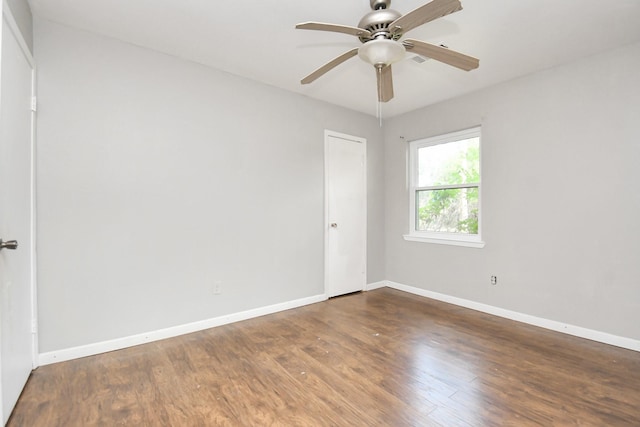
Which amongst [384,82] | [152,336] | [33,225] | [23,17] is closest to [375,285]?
[152,336]

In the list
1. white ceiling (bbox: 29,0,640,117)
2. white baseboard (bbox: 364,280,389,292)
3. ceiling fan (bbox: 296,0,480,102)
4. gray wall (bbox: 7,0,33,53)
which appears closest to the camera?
ceiling fan (bbox: 296,0,480,102)

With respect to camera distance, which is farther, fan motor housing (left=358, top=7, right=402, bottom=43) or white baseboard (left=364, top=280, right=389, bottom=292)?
white baseboard (left=364, top=280, right=389, bottom=292)

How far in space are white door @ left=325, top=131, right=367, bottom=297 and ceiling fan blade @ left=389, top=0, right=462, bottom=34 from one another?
2252mm

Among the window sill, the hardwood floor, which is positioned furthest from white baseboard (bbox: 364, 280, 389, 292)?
the hardwood floor

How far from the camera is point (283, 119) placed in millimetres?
3408

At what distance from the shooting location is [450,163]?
12.5 feet

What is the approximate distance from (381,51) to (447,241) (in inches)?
108

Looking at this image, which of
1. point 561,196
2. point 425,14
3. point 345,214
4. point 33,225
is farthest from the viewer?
point 345,214

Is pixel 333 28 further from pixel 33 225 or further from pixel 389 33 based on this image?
pixel 33 225

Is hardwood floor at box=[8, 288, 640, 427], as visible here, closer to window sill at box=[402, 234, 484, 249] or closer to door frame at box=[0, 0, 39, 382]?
door frame at box=[0, 0, 39, 382]

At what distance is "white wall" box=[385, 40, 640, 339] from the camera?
249cm

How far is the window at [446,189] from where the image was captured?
3562 millimetres

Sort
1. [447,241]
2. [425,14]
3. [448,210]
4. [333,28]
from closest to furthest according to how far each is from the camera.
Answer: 1. [425,14]
2. [333,28]
3. [447,241]
4. [448,210]

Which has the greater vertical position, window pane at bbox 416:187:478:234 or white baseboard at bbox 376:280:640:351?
window pane at bbox 416:187:478:234
